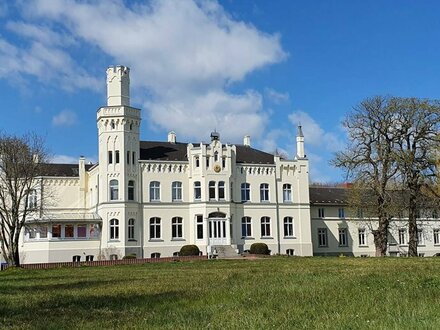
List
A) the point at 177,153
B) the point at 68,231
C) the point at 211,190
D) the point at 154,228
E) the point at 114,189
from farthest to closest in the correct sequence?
the point at 177,153
the point at 211,190
the point at 154,228
the point at 68,231
the point at 114,189

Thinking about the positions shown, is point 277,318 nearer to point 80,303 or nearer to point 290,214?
point 80,303

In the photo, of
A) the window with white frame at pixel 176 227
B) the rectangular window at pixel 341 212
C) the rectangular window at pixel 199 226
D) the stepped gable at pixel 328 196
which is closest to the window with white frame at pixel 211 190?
the rectangular window at pixel 199 226

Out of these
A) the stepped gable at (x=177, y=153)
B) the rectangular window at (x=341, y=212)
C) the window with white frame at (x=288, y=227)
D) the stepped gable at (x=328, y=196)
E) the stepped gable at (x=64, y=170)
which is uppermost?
the stepped gable at (x=177, y=153)

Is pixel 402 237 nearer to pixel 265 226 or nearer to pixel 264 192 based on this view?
pixel 265 226

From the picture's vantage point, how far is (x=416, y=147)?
45344 mm

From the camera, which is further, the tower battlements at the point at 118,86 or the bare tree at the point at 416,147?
the tower battlements at the point at 118,86

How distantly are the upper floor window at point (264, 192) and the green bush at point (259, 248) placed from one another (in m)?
5.99

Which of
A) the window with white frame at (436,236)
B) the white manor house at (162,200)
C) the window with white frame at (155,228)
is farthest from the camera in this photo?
the window with white frame at (436,236)

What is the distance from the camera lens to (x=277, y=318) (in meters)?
9.38

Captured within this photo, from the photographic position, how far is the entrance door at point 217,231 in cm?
5819

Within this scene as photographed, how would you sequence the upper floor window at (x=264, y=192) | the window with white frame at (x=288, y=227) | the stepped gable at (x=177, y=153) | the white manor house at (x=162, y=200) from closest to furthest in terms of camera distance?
the white manor house at (x=162, y=200), the stepped gable at (x=177, y=153), the upper floor window at (x=264, y=192), the window with white frame at (x=288, y=227)

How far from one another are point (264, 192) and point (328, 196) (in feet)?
35.4

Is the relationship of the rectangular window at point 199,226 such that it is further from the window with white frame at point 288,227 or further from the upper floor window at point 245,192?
the window with white frame at point 288,227

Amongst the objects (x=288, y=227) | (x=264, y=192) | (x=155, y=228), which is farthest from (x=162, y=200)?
(x=288, y=227)
